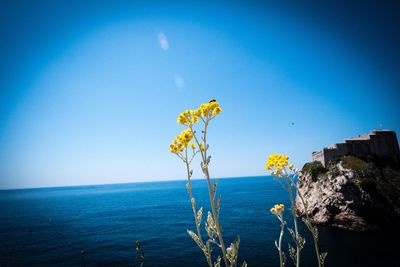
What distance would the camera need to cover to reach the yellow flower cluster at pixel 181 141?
3.89 meters

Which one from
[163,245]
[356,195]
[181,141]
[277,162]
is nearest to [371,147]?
[356,195]

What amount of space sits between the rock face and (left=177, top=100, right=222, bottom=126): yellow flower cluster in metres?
43.3

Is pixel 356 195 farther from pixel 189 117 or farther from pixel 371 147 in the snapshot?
pixel 189 117

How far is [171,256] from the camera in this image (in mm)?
32281

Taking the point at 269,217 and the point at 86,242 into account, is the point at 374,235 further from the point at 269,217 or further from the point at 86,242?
the point at 86,242

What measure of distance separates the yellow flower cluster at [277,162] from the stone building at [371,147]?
47.5 m

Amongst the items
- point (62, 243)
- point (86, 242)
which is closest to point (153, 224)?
point (86, 242)

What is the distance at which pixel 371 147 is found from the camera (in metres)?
47.1

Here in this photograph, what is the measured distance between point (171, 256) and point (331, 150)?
39309 millimetres

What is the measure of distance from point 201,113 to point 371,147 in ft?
188

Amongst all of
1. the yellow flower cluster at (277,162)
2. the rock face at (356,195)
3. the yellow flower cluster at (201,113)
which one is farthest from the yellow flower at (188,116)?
the rock face at (356,195)

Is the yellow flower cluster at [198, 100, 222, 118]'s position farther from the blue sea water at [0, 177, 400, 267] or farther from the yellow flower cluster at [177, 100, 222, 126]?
the blue sea water at [0, 177, 400, 267]

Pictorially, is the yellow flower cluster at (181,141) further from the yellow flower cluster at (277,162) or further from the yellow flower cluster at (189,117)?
the yellow flower cluster at (277,162)

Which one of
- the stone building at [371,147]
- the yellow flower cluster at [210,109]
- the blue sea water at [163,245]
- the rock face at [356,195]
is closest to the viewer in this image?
the yellow flower cluster at [210,109]
